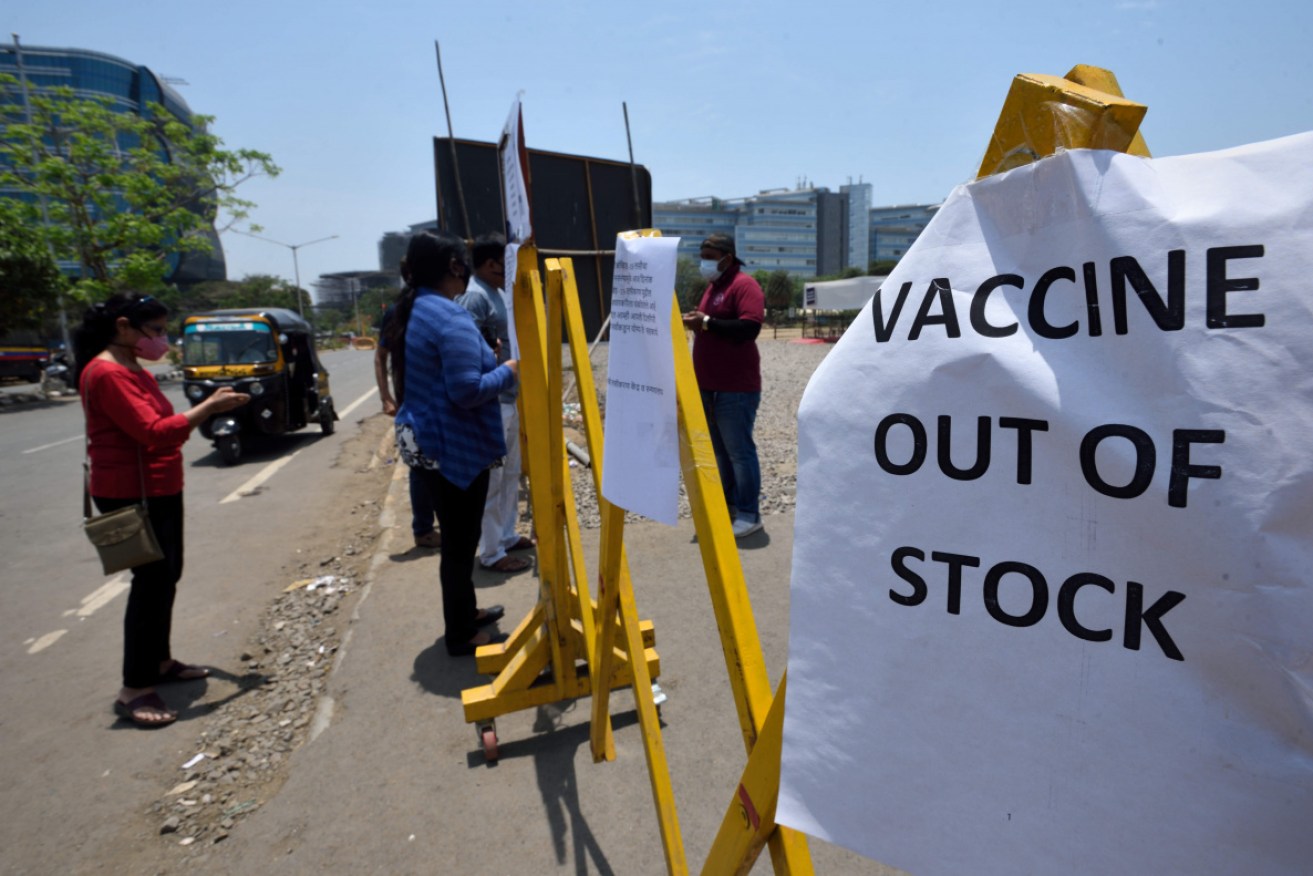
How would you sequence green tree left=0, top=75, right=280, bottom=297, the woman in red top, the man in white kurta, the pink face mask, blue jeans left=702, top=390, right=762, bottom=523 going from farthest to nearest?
green tree left=0, top=75, right=280, bottom=297 < blue jeans left=702, top=390, right=762, bottom=523 < the man in white kurta < the pink face mask < the woman in red top

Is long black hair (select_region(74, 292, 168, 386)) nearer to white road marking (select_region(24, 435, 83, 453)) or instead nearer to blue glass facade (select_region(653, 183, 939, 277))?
white road marking (select_region(24, 435, 83, 453))

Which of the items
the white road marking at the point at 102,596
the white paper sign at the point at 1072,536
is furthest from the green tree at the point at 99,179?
the white paper sign at the point at 1072,536

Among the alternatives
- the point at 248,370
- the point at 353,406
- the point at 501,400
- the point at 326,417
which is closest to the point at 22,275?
the point at 353,406

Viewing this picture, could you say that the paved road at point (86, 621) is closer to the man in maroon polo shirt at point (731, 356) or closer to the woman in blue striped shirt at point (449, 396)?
the woman in blue striped shirt at point (449, 396)

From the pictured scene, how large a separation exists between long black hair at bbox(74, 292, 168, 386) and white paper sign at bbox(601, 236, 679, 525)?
2439mm

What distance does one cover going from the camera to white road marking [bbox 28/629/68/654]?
4.18m

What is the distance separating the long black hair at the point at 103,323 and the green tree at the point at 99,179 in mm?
23941

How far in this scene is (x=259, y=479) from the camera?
8.52 m

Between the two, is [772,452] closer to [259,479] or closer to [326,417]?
[259,479]

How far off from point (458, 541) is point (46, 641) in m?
2.93

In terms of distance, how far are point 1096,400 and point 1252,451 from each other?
0.14 metres

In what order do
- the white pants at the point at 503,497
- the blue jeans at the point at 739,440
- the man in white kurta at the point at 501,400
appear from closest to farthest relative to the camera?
the man in white kurta at the point at 501,400, the white pants at the point at 503,497, the blue jeans at the point at 739,440

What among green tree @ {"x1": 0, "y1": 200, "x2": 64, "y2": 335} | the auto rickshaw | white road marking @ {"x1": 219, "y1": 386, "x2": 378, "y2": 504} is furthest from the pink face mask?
green tree @ {"x1": 0, "y1": 200, "x2": 64, "y2": 335}

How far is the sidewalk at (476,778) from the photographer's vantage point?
2303 mm
